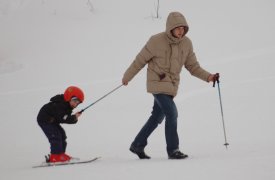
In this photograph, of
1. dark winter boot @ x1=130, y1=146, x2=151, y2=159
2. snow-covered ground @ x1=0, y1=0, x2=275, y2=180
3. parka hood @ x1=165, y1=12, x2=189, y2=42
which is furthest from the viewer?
dark winter boot @ x1=130, y1=146, x2=151, y2=159

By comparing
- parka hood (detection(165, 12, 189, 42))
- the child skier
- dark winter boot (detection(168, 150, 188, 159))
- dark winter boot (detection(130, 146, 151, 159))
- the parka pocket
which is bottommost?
dark winter boot (detection(168, 150, 188, 159))

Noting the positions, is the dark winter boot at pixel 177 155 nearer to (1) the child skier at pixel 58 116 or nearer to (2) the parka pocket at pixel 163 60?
(2) the parka pocket at pixel 163 60

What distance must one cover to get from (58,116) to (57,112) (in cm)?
6

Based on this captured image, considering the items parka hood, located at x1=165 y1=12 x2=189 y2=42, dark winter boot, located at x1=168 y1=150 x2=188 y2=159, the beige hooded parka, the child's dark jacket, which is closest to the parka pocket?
the beige hooded parka

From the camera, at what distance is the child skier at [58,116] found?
573 cm

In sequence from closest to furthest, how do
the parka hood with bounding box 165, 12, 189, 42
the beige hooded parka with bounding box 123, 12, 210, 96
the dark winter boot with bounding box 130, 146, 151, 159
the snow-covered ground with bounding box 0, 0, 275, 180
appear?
the snow-covered ground with bounding box 0, 0, 275, 180, the parka hood with bounding box 165, 12, 189, 42, the beige hooded parka with bounding box 123, 12, 210, 96, the dark winter boot with bounding box 130, 146, 151, 159

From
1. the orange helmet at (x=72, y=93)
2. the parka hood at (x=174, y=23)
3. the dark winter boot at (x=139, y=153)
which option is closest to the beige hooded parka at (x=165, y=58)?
the parka hood at (x=174, y=23)

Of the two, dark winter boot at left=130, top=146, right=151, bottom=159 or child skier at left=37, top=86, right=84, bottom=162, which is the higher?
child skier at left=37, top=86, right=84, bottom=162

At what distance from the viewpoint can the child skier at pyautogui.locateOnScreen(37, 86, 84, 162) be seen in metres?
5.73

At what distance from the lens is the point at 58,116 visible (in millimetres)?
5777

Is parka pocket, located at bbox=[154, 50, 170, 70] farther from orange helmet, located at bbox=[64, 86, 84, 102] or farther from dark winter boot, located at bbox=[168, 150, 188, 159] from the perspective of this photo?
orange helmet, located at bbox=[64, 86, 84, 102]

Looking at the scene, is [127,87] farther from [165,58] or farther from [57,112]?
[165,58]

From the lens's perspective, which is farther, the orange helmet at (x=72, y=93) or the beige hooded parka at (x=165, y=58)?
A: the orange helmet at (x=72, y=93)

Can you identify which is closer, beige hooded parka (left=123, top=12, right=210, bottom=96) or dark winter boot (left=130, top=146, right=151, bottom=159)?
beige hooded parka (left=123, top=12, right=210, bottom=96)
